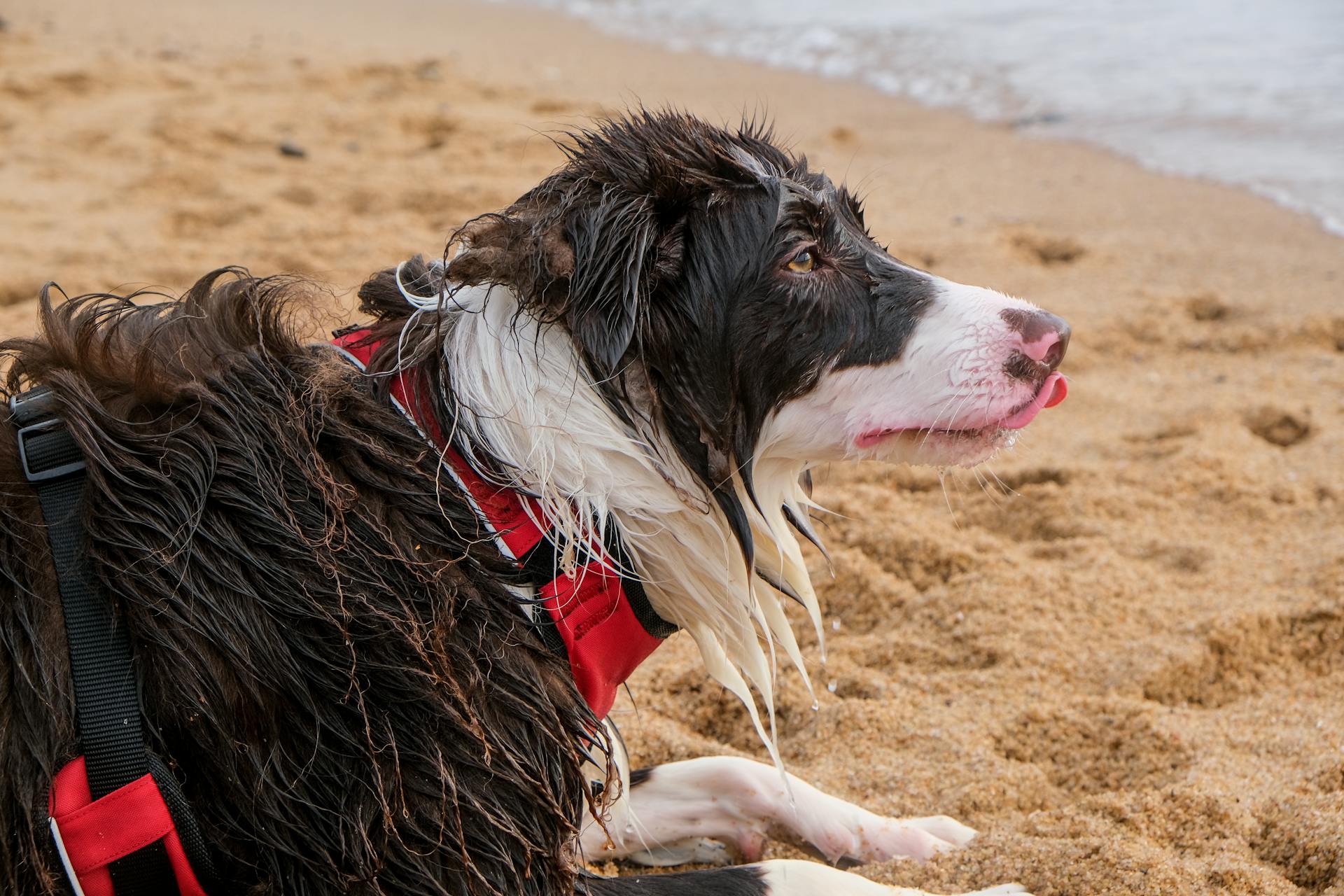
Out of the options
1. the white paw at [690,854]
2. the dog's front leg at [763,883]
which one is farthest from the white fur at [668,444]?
the white paw at [690,854]

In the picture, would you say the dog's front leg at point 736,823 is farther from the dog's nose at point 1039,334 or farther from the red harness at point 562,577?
the dog's nose at point 1039,334

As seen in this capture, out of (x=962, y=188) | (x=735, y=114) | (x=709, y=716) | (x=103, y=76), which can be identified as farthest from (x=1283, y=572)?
(x=103, y=76)

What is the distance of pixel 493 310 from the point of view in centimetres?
197

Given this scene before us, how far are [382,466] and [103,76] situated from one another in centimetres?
758

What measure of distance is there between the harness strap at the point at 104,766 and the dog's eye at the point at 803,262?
1207mm

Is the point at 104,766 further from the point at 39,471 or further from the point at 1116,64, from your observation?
the point at 1116,64

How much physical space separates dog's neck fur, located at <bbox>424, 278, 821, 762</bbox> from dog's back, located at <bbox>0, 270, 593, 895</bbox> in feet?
0.44

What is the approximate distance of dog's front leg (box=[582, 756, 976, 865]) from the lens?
2.54 m

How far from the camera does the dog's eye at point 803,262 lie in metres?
2.03

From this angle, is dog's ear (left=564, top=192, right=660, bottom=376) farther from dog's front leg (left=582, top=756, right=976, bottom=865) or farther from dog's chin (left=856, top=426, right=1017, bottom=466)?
dog's front leg (left=582, top=756, right=976, bottom=865)

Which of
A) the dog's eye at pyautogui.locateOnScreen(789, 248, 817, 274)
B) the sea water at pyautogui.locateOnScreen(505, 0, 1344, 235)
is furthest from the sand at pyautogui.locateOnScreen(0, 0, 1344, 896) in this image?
the dog's eye at pyautogui.locateOnScreen(789, 248, 817, 274)

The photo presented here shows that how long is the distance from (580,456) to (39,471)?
0.83m

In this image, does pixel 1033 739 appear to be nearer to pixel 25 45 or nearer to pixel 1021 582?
pixel 1021 582

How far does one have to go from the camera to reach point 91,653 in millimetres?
1692
